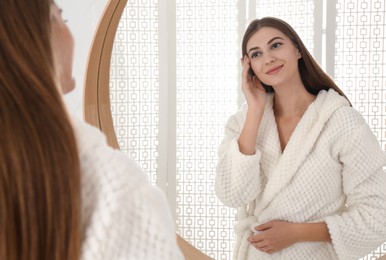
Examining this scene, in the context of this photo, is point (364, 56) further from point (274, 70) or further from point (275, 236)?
point (275, 236)

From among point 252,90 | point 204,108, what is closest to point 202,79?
point 204,108

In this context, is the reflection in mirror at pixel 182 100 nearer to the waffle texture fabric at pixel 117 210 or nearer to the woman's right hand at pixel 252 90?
the woman's right hand at pixel 252 90

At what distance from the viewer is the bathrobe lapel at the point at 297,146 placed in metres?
1.00

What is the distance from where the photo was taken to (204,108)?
1.25 metres

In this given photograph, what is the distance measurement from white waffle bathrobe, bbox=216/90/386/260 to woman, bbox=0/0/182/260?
0.62 m

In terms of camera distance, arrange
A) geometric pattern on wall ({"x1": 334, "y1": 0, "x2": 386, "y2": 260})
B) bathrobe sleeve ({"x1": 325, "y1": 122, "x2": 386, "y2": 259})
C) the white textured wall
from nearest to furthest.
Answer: bathrobe sleeve ({"x1": 325, "y1": 122, "x2": 386, "y2": 259}) < geometric pattern on wall ({"x1": 334, "y1": 0, "x2": 386, "y2": 260}) < the white textured wall

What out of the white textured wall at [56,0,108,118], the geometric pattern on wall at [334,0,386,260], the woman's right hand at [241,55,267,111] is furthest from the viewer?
the white textured wall at [56,0,108,118]

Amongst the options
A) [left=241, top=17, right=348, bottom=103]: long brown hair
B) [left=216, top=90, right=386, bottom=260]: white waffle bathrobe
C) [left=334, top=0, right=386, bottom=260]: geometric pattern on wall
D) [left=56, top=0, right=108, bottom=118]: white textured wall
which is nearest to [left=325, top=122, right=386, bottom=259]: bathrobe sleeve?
[left=216, top=90, right=386, bottom=260]: white waffle bathrobe

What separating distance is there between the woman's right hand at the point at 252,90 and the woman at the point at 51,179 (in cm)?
68

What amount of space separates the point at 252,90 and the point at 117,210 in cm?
72

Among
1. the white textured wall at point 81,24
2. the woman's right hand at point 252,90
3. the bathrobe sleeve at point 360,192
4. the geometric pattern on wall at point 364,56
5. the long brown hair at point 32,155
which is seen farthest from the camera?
the white textured wall at point 81,24

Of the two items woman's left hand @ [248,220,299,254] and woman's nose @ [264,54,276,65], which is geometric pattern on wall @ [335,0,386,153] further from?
woman's left hand @ [248,220,299,254]

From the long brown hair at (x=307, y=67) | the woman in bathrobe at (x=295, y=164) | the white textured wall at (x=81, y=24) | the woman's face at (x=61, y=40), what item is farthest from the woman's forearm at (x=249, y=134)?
the woman's face at (x=61, y=40)

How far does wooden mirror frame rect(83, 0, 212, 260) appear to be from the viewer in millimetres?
1251
